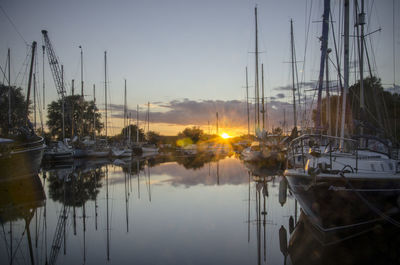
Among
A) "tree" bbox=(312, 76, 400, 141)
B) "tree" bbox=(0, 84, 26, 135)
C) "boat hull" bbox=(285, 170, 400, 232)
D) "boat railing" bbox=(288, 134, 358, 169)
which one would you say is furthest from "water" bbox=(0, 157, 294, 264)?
"tree" bbox=(0, 84, 26, 135)

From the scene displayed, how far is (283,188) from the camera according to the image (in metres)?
11.9

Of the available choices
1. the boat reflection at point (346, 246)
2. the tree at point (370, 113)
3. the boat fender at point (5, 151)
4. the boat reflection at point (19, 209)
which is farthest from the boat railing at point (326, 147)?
the boat fender at point (5, 151)

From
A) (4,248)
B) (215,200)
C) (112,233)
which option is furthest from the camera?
(215,200)

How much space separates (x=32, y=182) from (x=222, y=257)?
17.5 metres

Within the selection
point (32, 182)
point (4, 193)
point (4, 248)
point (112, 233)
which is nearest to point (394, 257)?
point (112, 233)

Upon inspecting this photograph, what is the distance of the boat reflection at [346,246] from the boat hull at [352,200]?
1.21 ft

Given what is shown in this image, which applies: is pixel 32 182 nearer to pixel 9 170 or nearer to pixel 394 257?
pixel 9 170

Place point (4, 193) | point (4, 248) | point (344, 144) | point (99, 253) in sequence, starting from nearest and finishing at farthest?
point (99, 253), point (4, 248), point (344, 144), point (4, 193)

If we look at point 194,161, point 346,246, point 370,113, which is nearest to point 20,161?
point 346,246

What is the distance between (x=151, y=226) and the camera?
10.2m

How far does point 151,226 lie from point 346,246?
564cm

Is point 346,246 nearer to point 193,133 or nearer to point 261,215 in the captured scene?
point 261,215

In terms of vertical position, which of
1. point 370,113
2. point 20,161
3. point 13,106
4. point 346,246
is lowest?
point 346,246

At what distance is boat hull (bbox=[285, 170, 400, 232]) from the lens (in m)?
8.48
